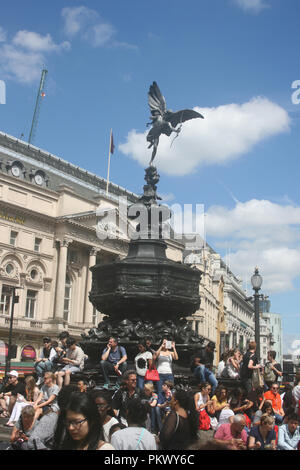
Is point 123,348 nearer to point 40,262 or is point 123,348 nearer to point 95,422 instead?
point 95,422

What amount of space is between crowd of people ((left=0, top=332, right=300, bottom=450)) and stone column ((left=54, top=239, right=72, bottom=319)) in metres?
40.1

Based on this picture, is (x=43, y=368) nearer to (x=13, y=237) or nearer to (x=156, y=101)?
(x=156, y=101)

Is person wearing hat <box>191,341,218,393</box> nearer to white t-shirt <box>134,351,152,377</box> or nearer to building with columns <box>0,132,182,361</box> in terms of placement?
white t-shirt <box>134,351,152,377</box>

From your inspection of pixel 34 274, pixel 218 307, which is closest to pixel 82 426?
pixel 34 274

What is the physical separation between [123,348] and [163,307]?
5.70 ft

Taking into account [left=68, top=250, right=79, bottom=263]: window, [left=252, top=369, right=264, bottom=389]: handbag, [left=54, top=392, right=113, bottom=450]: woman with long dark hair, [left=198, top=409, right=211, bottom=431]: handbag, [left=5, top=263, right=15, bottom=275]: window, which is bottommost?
[left=198, top=409, right=211, bottom=431]: handbag

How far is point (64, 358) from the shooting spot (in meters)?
11.9

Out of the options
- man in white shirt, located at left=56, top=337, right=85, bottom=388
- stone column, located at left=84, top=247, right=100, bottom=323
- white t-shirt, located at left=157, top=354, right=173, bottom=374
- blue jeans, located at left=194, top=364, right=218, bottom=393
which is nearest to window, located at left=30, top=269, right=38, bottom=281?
stone column, located at left=84, top=247, right=100, bottom=323

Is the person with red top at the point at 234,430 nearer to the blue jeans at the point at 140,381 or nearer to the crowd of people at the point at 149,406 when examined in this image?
the crowd of people at the point at 149,406

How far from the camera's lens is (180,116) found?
47.4ft

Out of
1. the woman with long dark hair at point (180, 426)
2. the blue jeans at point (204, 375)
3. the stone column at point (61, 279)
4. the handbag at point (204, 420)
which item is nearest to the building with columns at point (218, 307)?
the stone column at point (61, 279)

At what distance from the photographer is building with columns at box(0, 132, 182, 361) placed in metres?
49.8

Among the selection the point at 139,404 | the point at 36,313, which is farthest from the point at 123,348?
the point at 36,313

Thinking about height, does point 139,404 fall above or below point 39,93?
below
